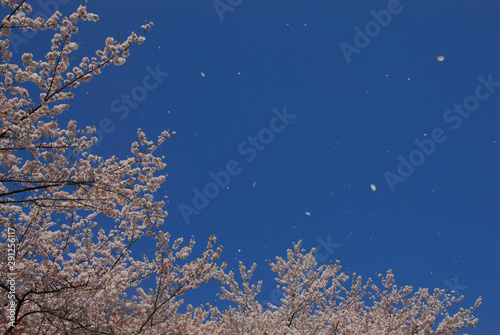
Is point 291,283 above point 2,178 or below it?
below

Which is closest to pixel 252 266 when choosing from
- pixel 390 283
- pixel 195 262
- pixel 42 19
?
pixel 195 262

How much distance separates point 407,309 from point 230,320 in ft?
23.3

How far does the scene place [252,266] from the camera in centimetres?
1022

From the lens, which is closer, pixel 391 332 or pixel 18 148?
pixel 18 148

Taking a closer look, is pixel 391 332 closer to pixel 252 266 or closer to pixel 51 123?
pixel 252 266

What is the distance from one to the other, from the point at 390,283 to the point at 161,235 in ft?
34.4

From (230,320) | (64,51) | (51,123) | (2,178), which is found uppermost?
(64,51)

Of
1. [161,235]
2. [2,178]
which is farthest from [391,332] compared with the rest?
[2,178]

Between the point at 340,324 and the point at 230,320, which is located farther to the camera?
the point at 340,324

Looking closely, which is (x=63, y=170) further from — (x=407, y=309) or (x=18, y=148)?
(x=407, y=309)

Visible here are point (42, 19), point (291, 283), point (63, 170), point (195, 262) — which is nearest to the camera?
point (42, 19)

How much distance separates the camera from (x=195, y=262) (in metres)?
7.92

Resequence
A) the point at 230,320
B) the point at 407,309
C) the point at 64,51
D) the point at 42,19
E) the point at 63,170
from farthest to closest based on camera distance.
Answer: the point at 407,309 → the point at 230,320 → the point at 63,170 → the point at 64,51 → the point at 42,19

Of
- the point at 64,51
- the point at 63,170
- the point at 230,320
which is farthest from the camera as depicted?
the point at 230,320
